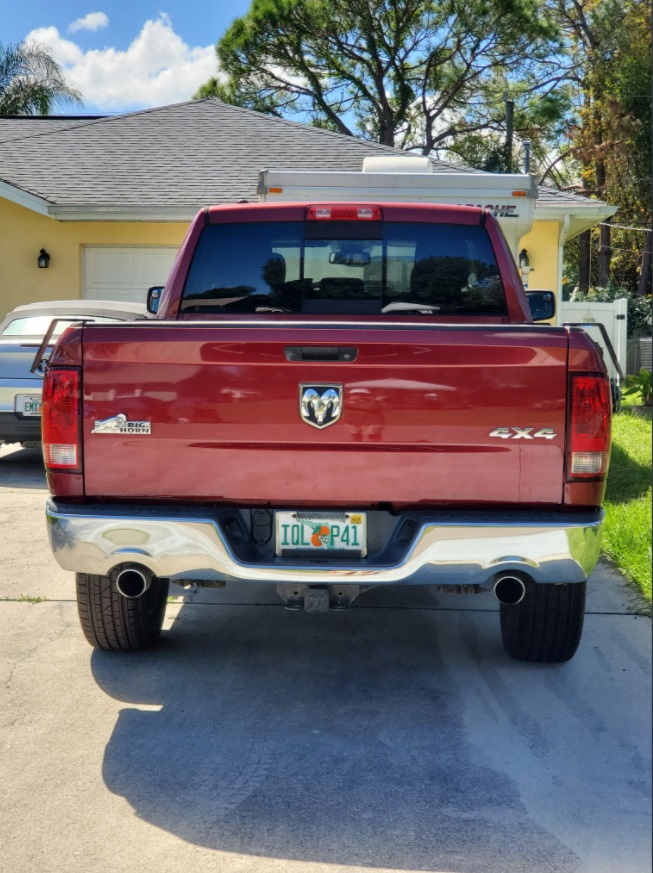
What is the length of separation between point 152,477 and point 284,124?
16.2 metres

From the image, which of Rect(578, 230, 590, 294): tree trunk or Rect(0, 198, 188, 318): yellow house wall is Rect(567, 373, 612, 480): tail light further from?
Rect(578, 230, 590, 294): tree trunk

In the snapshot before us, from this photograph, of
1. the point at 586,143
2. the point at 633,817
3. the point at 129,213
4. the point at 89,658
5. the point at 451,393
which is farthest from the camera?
the point at 586,143

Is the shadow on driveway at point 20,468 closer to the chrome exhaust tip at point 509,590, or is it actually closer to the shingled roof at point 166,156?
the shingled roof at point 166,156

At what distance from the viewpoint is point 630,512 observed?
25.1 feet

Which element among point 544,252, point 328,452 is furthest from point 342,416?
point 544,252

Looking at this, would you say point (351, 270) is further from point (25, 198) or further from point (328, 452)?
point (25, 198)

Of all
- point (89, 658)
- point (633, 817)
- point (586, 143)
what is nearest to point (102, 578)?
point (89, 658)

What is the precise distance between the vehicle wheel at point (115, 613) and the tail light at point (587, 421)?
192 centimetres

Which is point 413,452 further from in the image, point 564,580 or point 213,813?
point 213,813

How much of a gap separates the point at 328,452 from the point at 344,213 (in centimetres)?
181

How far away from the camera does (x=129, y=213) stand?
15.3 meters

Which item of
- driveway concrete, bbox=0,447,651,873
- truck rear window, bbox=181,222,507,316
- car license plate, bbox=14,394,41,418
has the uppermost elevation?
truck rear window, bbox=181,222,507,316

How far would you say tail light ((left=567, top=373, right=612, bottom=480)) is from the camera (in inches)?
156

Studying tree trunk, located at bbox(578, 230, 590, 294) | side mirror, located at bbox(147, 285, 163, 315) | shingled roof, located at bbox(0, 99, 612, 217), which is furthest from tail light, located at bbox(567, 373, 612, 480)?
tree trunk, located at bbox(578, 230, 590, 294)
